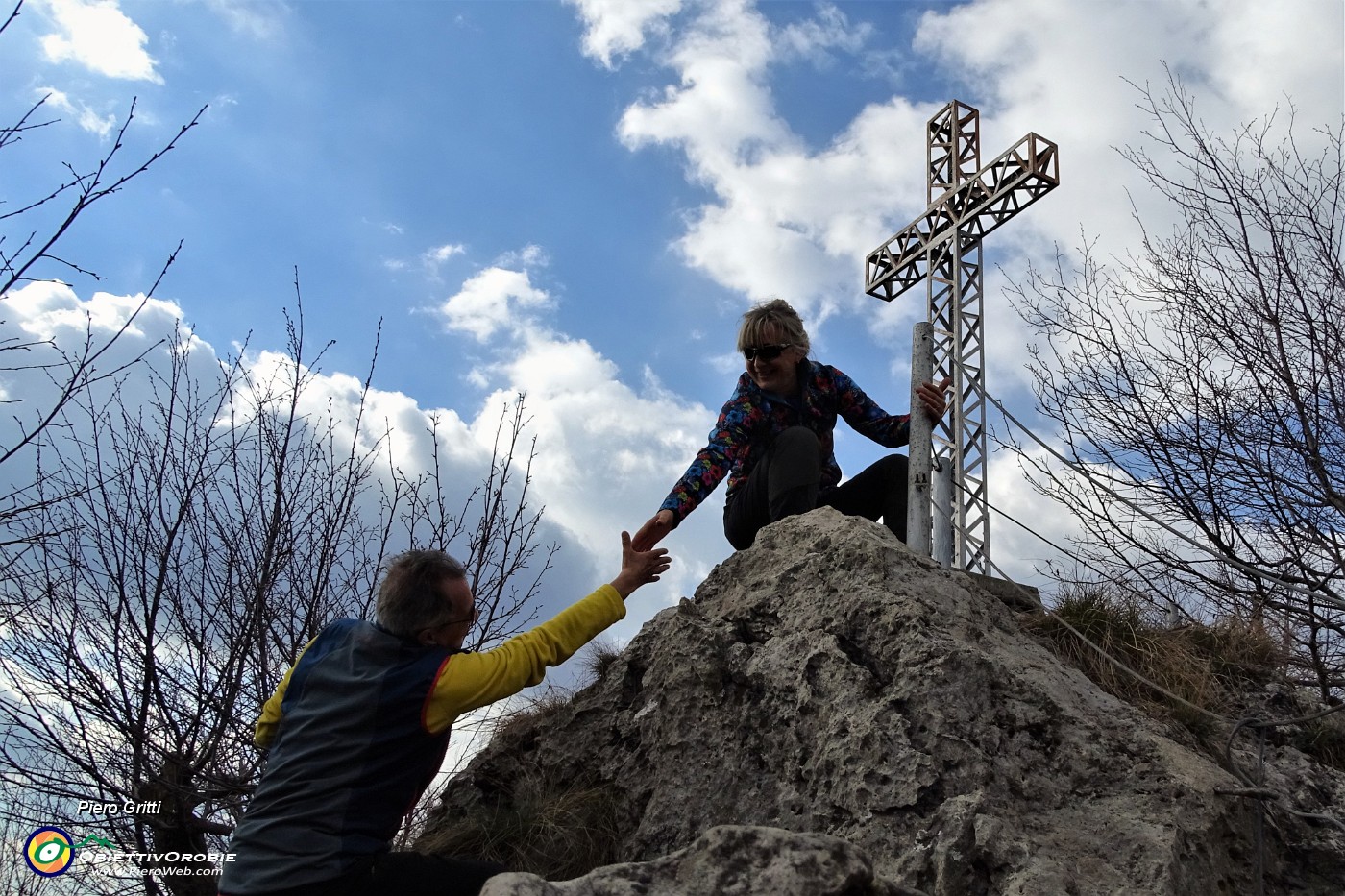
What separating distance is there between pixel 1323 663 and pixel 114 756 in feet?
18.7

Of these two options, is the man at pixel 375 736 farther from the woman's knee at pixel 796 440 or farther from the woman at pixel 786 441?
the woman's knee at pixel 796 440

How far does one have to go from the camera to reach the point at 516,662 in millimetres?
2557

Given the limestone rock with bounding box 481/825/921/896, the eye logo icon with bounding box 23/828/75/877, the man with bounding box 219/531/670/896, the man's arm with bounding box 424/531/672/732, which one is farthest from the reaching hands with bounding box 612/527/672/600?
the eye logo icon with bounding box 23/828/75/877

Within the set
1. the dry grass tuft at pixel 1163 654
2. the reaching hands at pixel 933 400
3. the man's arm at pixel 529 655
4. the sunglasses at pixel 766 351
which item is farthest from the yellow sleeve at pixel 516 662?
the dry grass tuft at pixel 1163 654

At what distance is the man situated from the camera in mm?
2297

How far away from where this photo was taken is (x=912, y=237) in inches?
334

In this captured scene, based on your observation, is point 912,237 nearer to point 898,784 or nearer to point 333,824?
point 898,784

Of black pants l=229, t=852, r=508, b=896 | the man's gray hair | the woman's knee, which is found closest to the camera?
black pants l=229, t=852, r=508, b=896

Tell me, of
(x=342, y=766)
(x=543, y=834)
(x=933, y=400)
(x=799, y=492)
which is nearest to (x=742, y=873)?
(x=342, y=766)

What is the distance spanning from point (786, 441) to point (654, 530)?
74cm

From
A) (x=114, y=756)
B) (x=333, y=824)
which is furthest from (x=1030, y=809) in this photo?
(x=114, y=756)

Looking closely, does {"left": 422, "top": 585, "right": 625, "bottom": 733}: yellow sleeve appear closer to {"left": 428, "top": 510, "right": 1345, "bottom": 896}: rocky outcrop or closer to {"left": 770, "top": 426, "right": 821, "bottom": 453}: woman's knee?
{"left": 428, "top": 510, "right": 1345, "bottom": 896}: rocky outcrop

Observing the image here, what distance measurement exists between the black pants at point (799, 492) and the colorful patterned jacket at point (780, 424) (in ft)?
0.34

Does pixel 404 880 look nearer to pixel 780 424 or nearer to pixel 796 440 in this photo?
pixel 796 440
